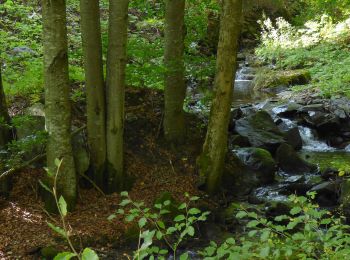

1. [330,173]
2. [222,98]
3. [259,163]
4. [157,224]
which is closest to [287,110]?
[330,173]

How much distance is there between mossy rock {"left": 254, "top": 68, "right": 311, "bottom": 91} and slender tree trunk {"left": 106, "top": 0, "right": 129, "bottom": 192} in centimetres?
1088

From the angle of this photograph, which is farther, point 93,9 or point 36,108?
point 36,108

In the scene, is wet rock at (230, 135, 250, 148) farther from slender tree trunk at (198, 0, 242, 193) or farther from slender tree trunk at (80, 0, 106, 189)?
slender tree trunk at (80, 0, 106, 189)

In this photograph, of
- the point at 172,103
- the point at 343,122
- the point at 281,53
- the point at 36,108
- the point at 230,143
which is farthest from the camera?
the point at 281,53

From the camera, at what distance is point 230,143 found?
8.98m

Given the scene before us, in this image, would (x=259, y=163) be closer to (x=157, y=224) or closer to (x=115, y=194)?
(x=115, y=194)

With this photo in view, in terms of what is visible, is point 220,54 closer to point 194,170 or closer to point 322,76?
point 194,170

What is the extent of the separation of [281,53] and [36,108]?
47.2 feet

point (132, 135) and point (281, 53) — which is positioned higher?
point (281, 53)

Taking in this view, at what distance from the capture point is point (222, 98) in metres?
6.69

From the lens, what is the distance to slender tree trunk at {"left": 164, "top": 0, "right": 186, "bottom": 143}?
278 inches

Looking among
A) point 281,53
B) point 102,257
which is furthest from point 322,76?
point 102,257

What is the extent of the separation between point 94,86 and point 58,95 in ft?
2.96

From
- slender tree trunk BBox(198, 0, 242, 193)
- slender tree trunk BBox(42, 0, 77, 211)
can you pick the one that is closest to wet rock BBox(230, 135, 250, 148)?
slender tree trunk BBox(198, 0, 242, 193)
